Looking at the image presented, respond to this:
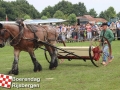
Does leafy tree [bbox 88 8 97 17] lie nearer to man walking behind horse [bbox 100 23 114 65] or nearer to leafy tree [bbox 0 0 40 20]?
leafy tree [bbox 0 0 40 20]

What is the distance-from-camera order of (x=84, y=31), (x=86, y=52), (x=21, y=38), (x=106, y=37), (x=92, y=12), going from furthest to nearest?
(x=92, y=12) → (x=84, y=31) → (x=106, y=37) → (x=86, y=52) → (x=21, y=38)

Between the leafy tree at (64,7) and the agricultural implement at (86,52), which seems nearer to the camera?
the agricultural implement at (86,52)

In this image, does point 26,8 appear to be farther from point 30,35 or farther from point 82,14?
point 30,35

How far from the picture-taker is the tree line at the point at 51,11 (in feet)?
298

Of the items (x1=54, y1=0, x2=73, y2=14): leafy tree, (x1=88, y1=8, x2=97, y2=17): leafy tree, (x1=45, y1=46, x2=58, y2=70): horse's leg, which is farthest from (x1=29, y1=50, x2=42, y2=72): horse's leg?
(x1=88, y1=8, x2=97, y2=17): leafy tree

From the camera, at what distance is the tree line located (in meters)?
90.9

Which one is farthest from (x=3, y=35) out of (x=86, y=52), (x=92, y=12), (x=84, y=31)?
(x=92, y=12)

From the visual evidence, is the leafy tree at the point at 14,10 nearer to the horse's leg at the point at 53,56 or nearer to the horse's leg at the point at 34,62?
the horse's leg at the point at 53,56

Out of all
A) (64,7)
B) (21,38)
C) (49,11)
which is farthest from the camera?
(64,7)

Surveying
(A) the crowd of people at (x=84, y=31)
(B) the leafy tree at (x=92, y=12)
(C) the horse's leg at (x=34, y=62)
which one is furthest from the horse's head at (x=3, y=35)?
(B) the leafy tree at (x=92, y=12)

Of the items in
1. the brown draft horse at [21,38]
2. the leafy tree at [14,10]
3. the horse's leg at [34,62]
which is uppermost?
the leafy tree at [14,10]

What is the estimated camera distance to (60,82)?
8.07 metres

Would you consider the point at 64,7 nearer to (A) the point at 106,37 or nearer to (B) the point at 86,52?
(A) the point at 106,37

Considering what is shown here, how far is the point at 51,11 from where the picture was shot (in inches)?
4737
